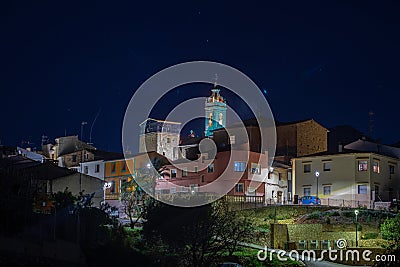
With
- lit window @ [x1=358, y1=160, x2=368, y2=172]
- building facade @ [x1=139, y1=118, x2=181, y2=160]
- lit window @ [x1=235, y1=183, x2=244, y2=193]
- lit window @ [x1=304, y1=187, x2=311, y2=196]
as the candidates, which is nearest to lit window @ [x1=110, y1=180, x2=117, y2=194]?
building facade @ [x1=139, y1=118, x2=181, y2=160]

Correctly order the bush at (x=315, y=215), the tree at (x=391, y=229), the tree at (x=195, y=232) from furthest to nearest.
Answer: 1. the bush at (x=315, y=215)
2. the tree at (x=391, y=229)
3. the tree at (x=195, y=232)

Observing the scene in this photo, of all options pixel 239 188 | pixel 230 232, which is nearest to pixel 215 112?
pixel 239 188

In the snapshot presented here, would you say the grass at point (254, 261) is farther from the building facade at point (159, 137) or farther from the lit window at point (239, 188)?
the building facade at point (159, 137)

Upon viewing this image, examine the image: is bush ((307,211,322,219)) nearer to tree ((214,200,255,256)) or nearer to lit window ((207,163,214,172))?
tree ((214,200,255,256))

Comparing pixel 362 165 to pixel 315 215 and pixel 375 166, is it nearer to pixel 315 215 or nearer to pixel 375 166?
pixel 375 166

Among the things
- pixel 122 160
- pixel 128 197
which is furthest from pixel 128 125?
pixel 128 197

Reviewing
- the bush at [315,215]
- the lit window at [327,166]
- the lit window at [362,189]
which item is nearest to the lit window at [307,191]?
the lit window at [327,166]

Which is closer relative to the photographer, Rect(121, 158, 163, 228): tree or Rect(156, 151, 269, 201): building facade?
Rect(121, 158, 163, 228): tree

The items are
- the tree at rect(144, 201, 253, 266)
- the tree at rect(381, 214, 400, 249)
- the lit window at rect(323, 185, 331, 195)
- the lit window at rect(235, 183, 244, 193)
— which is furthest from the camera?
A: the lit window at rect(235, 183, 244, 193)

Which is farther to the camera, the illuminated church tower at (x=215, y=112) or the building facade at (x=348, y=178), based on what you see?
→ the illuminated church tower at (x=215, y=112)

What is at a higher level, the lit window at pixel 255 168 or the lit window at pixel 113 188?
the lit window at pixel 255 168

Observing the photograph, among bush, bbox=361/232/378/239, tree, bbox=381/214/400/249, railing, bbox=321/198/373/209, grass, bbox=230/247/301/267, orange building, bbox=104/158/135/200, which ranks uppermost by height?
orange building, bbox=104/158/135/200

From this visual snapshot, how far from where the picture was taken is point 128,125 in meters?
101

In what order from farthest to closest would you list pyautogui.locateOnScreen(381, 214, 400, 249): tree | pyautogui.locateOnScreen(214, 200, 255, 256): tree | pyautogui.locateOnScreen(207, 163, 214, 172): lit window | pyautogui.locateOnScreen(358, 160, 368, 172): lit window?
pyautogui.locateOnScreen(207, 163, 214, 172): lit window < pyautogui.locateOnScreen(358, 160, 368, 172): lit window < pyautogui.locateOnScreen(381, 214, 400, 249): tree < pyautogui.locateOnScreen(214, 200, 255, 256): tree
